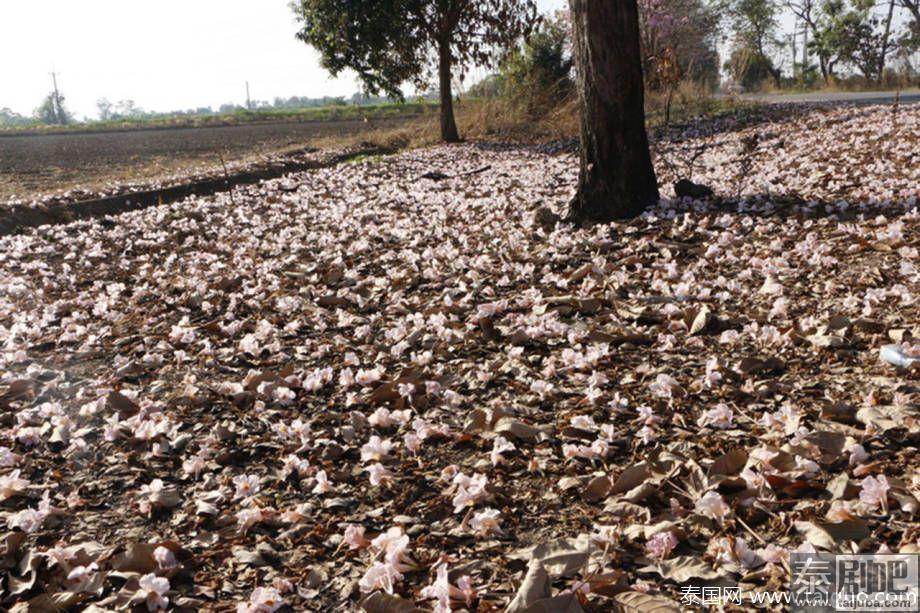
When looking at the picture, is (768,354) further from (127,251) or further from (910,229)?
(127,251)

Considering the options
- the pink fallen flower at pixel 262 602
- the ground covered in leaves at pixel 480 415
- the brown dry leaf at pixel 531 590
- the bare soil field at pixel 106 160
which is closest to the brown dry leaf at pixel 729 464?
the ground covered in leaves at pixel 480 415

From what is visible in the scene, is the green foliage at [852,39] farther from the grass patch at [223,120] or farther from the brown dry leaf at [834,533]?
the brown dry leaf at [834,533]

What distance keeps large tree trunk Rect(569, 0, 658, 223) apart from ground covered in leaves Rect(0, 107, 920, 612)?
43 cm

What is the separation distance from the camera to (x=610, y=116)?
6754 millimetres

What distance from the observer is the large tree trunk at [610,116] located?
658 centimetres

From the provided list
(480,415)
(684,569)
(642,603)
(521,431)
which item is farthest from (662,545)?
(480,415)

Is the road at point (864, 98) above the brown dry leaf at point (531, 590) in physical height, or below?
above

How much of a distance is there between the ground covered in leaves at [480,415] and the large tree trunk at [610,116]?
433 mm

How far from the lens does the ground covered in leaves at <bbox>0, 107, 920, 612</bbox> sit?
220 centimetres

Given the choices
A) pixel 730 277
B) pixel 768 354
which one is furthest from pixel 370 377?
pixel 730 277

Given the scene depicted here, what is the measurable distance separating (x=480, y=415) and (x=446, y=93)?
717 inches

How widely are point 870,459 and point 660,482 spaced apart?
0.78 meters

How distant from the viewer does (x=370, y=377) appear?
3822 mm

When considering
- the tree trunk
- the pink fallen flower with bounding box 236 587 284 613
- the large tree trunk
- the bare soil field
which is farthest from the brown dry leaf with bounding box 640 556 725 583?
the tree trunk
